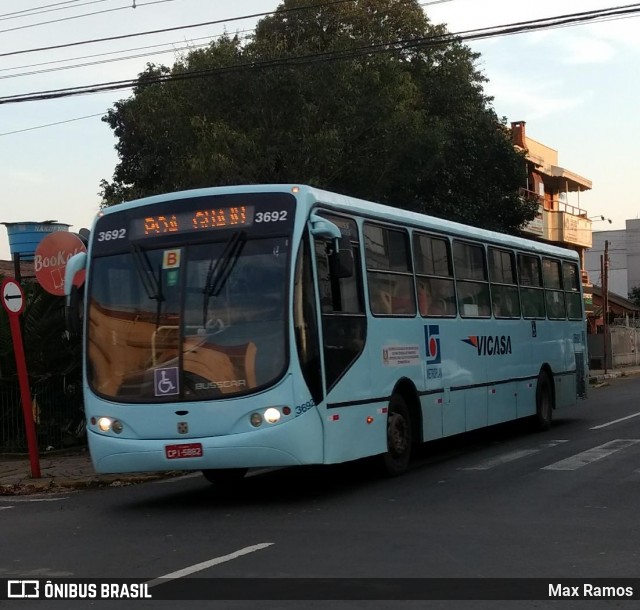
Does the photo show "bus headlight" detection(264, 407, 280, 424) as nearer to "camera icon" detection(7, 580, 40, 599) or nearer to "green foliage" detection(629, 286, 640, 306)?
"camera icon" detection(7, 580, 40, 599)

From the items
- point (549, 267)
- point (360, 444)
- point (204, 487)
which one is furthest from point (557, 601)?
point (549, 267)

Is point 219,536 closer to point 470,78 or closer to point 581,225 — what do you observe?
point 470,78

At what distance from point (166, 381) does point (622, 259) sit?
88277 mm

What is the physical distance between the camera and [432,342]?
13820 mm

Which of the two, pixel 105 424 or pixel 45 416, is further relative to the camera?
pixel 45 416

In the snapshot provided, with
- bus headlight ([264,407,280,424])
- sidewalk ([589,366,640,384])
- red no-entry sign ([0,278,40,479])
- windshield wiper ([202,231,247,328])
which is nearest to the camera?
bus headlight ([264,407,280,424])

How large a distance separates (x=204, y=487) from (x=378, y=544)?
5.03 m

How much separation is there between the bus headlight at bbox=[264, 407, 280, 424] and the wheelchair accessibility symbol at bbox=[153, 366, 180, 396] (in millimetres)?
957

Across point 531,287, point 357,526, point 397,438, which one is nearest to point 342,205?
point 397,438

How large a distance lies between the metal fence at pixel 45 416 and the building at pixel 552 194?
3479cm

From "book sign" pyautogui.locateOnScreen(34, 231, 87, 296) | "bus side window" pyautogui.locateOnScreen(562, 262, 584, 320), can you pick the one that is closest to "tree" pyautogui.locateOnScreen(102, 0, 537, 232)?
"book sign" pyautogui.locateOnScreen(34, 231, 87, 296)

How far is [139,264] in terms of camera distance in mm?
11086

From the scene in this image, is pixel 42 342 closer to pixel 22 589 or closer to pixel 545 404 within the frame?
pixel 545 404

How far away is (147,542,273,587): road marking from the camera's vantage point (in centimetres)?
737
